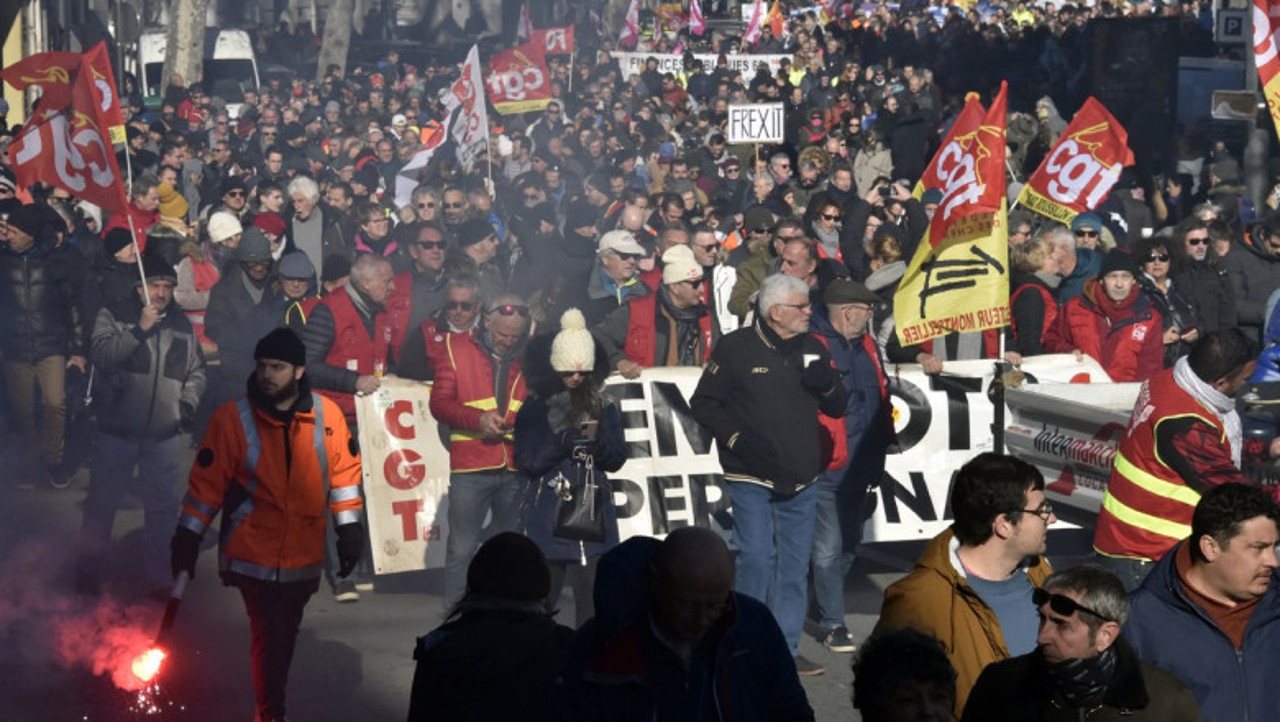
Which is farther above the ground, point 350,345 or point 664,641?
point 664,641

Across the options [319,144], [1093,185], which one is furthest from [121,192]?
[319,144]

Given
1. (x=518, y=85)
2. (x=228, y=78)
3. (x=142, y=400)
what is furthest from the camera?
(x=228, y=78)

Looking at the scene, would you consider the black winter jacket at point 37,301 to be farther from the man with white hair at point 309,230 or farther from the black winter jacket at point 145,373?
the black winter jacket at point 145,373

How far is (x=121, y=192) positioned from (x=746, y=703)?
8.27m

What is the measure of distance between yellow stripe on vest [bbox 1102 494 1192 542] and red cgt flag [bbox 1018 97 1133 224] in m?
6.27

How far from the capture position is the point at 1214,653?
17.3ft

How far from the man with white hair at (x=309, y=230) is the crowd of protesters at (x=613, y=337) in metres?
0.03

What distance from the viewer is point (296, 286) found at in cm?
1096

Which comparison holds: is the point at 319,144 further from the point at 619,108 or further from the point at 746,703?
the point at 746,703

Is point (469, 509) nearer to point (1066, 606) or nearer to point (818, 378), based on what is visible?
point (818, 378)

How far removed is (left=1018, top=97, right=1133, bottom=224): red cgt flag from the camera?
13.6 metres

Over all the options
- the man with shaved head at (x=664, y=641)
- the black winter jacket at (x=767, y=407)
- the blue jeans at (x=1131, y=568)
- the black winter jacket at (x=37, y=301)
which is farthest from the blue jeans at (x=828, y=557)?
the black winter jacket at (x=37, y=301)

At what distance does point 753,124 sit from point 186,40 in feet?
71.3

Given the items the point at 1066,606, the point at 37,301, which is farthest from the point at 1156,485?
the point at 37,301
